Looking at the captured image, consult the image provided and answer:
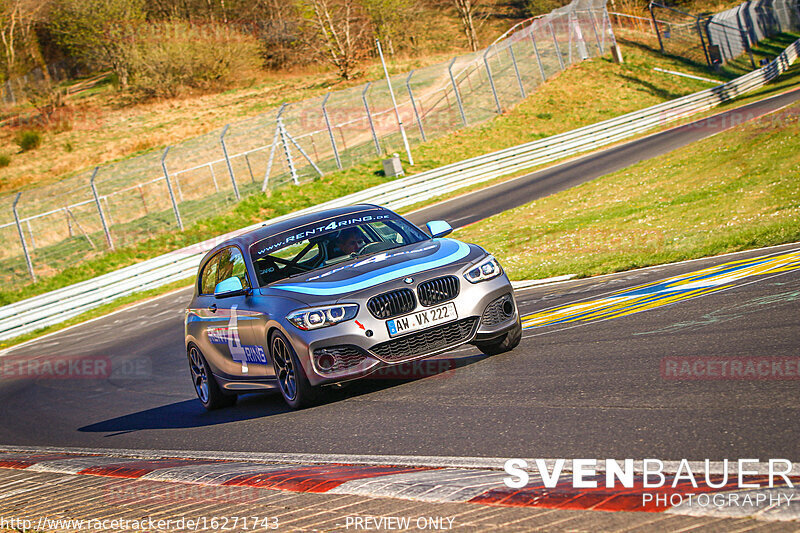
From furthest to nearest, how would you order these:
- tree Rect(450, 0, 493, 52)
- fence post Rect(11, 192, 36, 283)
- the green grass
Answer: tree Rect(450, 0, 493, 52) < fence post Rect(11, 192, 36, 283) < the green grass

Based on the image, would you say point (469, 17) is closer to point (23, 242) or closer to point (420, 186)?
point (420, 186)

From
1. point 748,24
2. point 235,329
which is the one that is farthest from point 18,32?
point 235,329

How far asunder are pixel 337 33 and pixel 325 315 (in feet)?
199

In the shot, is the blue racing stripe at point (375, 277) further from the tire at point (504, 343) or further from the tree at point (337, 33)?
the tree at point (337, 33)

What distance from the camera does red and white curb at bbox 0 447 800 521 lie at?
331 centimetres

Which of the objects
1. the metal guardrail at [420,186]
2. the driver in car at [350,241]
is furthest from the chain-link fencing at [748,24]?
the driver in car at [350,241]

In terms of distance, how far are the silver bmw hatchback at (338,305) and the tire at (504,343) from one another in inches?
0.5

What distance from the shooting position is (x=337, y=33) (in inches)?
2552

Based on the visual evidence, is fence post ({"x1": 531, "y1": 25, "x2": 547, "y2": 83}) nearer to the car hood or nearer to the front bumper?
the car hood

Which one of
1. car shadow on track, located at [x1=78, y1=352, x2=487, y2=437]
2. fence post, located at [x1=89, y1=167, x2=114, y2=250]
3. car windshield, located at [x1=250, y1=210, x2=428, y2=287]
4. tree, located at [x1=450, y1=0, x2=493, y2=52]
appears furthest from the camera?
tree, located at [x1=450, y1=0, x2=493, y2=52]

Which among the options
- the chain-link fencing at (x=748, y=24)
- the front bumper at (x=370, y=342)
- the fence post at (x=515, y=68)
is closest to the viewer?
the front bumper at (x=370, y=342)

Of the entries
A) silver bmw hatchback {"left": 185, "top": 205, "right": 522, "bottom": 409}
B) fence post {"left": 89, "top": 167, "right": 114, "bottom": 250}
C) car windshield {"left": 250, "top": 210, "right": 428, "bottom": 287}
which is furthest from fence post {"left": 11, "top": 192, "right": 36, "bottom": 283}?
car windshield {"left": 250, "top": 210, "right": 428, "bottom": 287}

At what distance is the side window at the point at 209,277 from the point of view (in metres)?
9.21

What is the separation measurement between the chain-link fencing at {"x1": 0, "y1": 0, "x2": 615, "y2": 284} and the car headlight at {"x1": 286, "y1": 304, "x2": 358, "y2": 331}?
2427 centimetres
